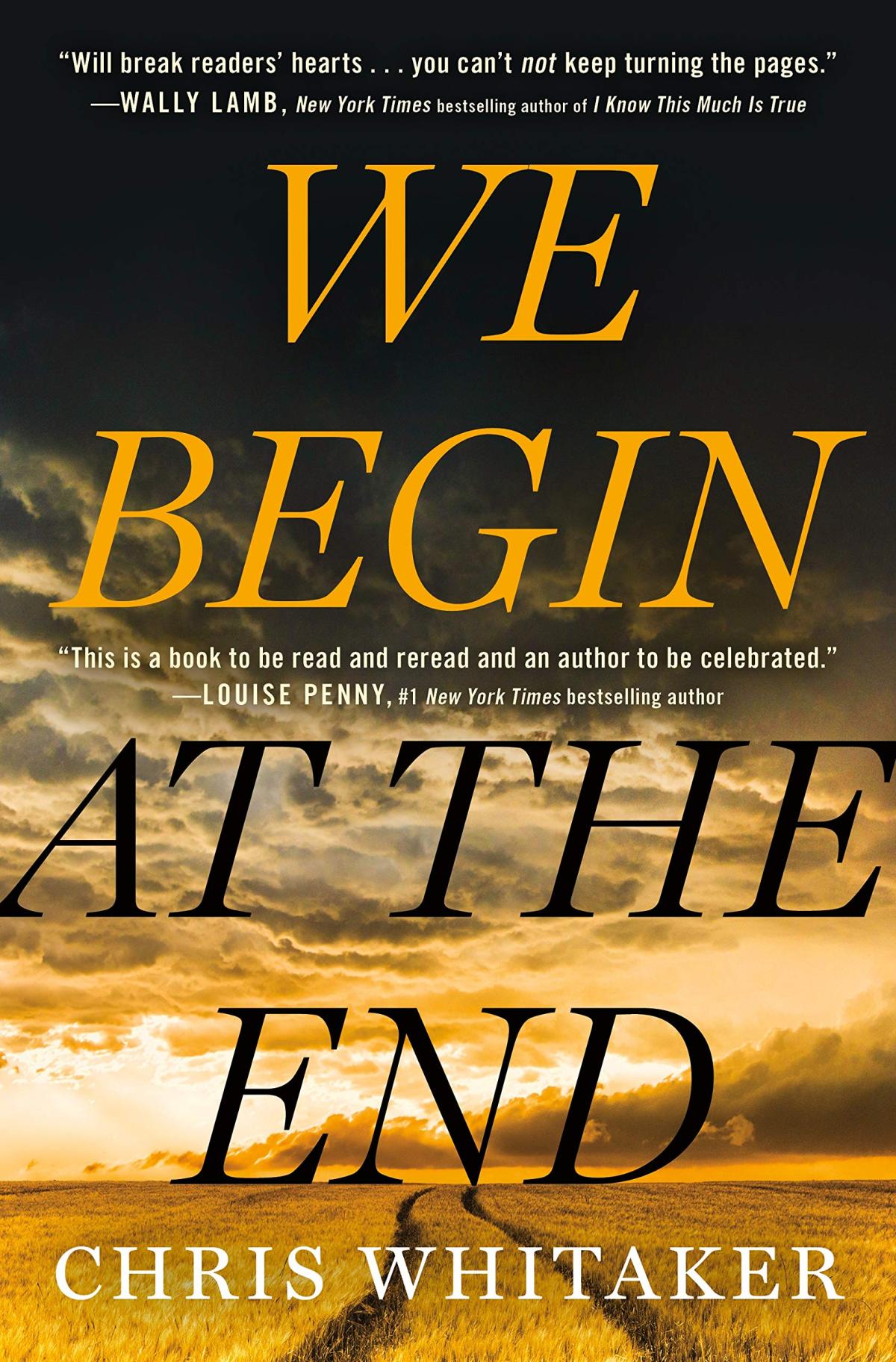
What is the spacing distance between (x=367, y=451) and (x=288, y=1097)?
4.75 metres

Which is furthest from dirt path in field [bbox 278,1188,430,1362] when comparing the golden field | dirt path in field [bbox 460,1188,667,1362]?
dirt path in field [bbox 460,1188,667,1362]

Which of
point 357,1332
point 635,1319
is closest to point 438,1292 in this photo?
point 357,1332

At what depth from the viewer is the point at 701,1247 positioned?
22.6 feet

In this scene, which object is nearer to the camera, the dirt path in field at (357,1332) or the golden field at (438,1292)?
the dirt path in field at (357,1332)

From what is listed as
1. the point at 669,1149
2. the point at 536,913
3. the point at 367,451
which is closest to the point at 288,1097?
the point at 536,913

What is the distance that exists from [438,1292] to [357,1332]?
769 mm

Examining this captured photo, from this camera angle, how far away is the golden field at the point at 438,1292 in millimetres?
5992

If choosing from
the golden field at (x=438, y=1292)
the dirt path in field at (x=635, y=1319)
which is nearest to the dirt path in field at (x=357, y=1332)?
the golden field at (x=438, y=1292)

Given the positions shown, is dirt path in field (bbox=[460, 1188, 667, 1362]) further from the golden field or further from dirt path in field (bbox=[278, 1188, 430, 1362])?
dirt path in field (bbox=[278, 1188, 430, 1362])

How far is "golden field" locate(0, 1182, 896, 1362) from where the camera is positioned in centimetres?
599

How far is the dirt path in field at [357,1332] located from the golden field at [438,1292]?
0.5 inches

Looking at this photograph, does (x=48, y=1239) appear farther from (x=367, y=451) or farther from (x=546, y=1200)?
(x=367, y=451)

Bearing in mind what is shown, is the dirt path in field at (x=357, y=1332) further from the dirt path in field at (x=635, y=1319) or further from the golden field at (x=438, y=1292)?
the dirt path in field at (x=635, y=1319)

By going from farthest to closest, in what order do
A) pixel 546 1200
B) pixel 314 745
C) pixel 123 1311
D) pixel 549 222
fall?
pixel 546 1200 < pixel 549 222 < pixel 314 745 < pixel 123 1311
